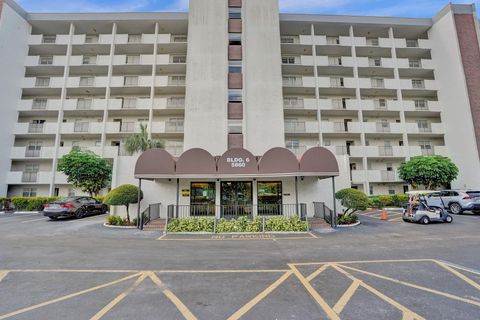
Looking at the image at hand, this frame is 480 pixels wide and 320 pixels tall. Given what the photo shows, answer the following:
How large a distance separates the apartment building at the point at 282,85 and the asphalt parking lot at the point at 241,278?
15.0 meters

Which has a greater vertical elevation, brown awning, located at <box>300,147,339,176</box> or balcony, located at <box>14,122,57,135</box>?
balcony, located at <box>14,122,57,135</box>

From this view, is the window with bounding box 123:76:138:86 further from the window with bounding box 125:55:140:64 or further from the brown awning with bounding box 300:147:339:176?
the brown awning with bounding box 300:147:339:176

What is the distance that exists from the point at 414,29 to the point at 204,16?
2715 cm

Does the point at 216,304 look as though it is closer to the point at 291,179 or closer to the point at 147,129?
the point at 291,179

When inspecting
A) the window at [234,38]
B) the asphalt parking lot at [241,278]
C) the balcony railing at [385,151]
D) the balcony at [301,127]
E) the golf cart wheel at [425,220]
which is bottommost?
the asphalt parking lot at [241,278]

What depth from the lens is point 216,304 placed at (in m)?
4.41

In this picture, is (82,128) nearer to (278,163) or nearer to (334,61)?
(278,163)

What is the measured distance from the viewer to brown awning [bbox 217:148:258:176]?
13.1m

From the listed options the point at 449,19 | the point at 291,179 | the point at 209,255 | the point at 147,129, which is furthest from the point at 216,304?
the point at 449,19

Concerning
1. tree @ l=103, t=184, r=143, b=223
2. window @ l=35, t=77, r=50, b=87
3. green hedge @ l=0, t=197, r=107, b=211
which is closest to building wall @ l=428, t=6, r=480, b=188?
tree @ l=103, t=184, r=143, b=223

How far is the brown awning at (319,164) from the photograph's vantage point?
12.9 meters

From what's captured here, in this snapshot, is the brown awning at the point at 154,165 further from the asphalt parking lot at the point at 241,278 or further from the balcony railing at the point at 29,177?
the balcony railing at the point at 29,177

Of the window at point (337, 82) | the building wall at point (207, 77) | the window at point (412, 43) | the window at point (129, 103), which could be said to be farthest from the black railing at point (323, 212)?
the window at point (412, 43)

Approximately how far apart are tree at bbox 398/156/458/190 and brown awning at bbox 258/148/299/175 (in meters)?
17.1
